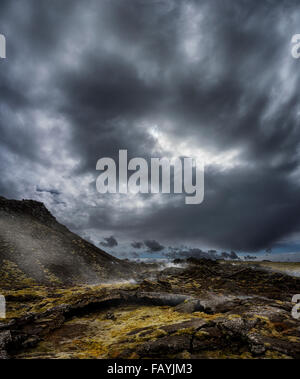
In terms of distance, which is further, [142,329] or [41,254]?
[41,254]

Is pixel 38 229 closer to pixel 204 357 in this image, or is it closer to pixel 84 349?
pixel 84 349

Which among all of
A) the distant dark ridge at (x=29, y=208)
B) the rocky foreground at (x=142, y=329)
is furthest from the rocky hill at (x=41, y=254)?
the rocky foreground at (x=142, y=329)

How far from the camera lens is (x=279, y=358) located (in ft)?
22.2

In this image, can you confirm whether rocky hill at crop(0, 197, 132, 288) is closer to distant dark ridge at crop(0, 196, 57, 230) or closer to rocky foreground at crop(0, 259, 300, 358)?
distant dark ridge at crop(0, 196, 57, 230)

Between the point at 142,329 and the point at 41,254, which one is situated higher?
the point at 142,329

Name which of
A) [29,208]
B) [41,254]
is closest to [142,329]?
[41,254]

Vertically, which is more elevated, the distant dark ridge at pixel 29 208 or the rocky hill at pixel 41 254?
the distant dark ridge at pixel 29 208

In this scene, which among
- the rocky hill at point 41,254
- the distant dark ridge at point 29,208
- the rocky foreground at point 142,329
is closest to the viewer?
the rocky foreground at point 142,329

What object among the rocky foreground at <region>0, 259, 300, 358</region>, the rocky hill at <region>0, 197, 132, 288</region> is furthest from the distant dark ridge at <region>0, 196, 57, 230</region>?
the rocky foreground at <region>0, 259, 300, 358</region>

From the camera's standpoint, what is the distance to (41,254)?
45250 millimetres

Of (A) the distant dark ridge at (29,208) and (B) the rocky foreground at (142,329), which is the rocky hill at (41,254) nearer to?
(A) the distant dark ridge at (29,208)

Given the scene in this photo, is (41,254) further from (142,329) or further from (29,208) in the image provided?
(142,329)

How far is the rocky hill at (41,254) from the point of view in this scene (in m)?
37.2

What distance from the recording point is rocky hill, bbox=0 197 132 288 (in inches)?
1467
